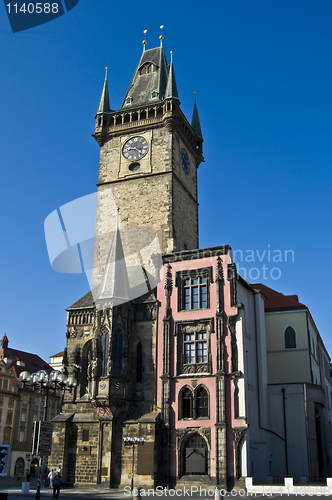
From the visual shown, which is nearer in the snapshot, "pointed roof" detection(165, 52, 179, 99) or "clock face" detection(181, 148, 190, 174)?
"pointed roof" detection(165, 52, 179, 99)

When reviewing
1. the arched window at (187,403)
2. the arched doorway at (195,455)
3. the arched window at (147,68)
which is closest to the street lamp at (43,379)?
the arched window at (187,403)

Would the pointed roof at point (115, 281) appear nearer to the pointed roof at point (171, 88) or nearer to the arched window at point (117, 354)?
the arched window at point (117, 354)

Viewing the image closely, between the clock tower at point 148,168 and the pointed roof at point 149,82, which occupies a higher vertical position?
the pointed roof at point 149,82

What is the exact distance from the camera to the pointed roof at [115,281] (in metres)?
32.7

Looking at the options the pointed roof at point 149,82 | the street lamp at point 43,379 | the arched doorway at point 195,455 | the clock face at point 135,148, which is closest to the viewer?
the street lamp at point 43,379

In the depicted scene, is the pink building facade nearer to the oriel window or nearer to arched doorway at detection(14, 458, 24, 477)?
the oriel window

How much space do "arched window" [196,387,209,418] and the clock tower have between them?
11.5 m

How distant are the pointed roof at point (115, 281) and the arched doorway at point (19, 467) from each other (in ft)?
112

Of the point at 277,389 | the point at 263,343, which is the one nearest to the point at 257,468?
the point at 277,389

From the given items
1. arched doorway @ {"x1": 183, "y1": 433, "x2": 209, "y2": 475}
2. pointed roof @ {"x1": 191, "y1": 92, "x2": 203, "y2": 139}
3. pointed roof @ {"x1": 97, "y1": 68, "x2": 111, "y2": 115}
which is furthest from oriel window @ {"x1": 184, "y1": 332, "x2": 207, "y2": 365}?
pointed roof @ {"x1": 191, "y1": 92, "x2": 203, "y2": 139}

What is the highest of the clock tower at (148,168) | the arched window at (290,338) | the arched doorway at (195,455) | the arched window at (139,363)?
the clock tower at (148,168)

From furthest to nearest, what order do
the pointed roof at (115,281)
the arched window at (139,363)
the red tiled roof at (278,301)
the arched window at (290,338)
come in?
the red tiled roof at (278,301), the arched window at (290,338), the pointed roof at (115,281), the arched window at (139,363)

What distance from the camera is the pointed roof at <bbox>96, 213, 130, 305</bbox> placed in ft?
107

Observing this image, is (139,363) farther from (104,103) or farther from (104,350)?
(104,103)
